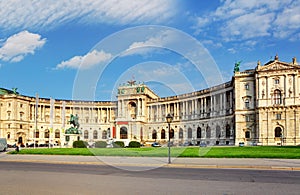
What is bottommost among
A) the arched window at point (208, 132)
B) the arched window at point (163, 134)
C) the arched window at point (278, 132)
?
the arched window at point (163, 134)

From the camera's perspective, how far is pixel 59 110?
134375 mm

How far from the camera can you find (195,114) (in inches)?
4242

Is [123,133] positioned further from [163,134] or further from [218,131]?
[218,131]

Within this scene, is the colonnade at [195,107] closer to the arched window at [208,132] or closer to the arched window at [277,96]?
the arched window at [208,132]

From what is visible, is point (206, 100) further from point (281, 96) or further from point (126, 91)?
point (126, 91)

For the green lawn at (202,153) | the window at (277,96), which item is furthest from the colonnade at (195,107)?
the green lawn at (202,153)

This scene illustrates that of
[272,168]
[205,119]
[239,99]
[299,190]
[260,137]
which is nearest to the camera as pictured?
[299,190]

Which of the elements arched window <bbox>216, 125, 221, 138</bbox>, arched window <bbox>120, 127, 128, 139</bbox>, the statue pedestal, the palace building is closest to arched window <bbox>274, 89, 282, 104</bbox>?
the palace building

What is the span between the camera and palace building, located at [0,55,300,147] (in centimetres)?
7794

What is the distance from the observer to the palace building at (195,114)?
77.9 meters

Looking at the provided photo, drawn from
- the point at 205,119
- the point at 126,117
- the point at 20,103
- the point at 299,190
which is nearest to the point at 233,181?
the point at 299,190

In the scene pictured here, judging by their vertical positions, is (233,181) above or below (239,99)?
below

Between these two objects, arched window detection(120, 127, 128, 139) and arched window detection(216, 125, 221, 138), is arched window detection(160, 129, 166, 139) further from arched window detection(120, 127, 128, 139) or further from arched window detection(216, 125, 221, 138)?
arched window detection(216, 125, 221, 138)

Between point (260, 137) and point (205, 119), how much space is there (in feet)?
86.5
